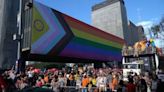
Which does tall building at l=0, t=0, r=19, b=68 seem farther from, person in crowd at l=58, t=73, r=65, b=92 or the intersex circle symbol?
person in crowd at l=58, t=73, r=65, b=92

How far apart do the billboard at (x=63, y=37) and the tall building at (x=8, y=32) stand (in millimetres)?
7375

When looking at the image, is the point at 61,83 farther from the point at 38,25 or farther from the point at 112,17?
the point at 112,17

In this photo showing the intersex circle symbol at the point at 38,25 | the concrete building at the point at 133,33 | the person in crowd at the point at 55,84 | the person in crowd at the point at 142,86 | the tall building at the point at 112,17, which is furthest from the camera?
the concrete building at the point at 133,33

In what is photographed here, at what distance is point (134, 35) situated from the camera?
134m

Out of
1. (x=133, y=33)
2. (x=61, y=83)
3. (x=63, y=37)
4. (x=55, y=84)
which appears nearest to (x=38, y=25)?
(x=63, y=37)

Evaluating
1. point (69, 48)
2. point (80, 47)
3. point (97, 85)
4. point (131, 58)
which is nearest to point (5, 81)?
point (97, 85)

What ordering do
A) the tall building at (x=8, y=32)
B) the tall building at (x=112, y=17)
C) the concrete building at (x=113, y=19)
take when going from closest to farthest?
1. the tall building at (x=8, y=32)
2. the tall building at (x=112, y=17)
3. the concrete building at (x=113, y=19)

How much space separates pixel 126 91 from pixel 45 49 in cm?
1650

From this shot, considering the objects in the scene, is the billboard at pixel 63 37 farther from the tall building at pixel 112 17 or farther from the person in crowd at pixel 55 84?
the tall building at pixel 112 17

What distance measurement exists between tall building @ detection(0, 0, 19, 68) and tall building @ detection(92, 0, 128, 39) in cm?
7810

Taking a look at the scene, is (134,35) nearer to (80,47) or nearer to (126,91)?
(80,47)

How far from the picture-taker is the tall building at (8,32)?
3145cm

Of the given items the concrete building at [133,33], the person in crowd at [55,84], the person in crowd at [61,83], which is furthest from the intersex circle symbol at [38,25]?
the concrete building at [133,33]

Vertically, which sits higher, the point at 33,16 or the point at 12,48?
the point at 33,16
